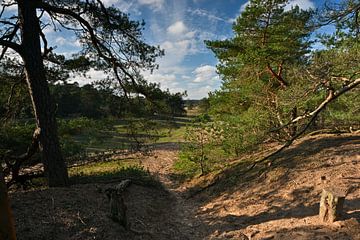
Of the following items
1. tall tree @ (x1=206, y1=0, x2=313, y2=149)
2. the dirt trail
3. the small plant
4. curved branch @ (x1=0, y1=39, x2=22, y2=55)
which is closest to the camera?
the dirt trail

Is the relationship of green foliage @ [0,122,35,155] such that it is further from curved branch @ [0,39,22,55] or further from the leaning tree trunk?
curved branch @ [0,39,22,55]

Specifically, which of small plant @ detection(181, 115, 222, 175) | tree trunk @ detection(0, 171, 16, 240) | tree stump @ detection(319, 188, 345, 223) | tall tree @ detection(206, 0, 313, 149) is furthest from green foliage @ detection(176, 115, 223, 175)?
tree trunk @ detection(0, 171, 16, 240)

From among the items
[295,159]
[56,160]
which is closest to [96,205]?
[56,160]

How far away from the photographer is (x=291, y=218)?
5496mm

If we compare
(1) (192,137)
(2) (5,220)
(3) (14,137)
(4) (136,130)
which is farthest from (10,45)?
(1) (192,137)

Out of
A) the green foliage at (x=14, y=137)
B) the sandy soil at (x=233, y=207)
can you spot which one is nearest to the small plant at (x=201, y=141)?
the sandy soil at (x=233, y=207)

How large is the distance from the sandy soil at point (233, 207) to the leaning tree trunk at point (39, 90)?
0.78 m

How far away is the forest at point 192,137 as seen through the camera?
5234mm

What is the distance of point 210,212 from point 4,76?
720 centimetres

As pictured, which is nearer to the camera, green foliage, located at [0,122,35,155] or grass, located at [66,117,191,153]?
green foliage, located at [0,122,35,155]

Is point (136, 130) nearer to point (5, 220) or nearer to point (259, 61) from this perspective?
point (259, 61)

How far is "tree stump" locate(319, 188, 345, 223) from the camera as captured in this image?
15.5 ft

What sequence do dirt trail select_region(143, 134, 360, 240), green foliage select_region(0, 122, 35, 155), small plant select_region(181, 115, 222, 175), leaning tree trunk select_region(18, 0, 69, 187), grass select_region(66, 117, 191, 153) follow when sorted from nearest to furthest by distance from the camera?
dirt trail select_region(143, 134, 360, 240)
leaning tree trunk select_region(18, 0, 69, 187)
green foliage select_region(0, 122, 35, 155)
grass select_region(66, 117, 191, 153)
small plant select_region(181, 115, 222, 175)

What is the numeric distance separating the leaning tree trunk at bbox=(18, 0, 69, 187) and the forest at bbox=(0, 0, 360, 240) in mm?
25
